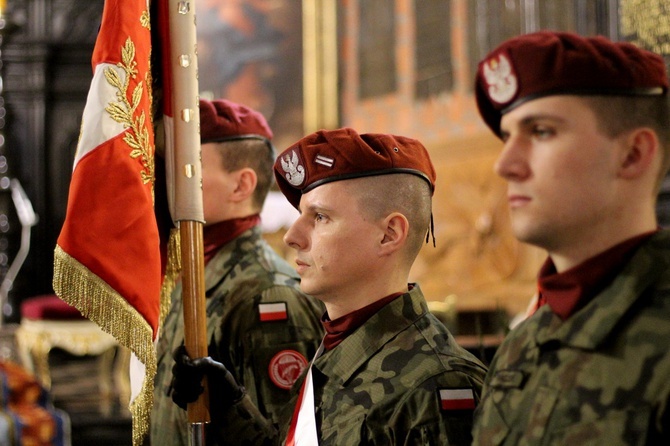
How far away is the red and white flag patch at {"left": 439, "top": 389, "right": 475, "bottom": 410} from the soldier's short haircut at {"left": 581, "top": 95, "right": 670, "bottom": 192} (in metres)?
0.56

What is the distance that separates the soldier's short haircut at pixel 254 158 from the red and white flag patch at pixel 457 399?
103 cm

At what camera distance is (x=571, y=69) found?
3.46 ft

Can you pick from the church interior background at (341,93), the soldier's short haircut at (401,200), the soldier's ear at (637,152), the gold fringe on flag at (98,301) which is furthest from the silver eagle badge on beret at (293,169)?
the church interior background at (341,93)

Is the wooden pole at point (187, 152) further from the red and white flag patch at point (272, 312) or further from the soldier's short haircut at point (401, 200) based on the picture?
the soldier's short haircut at point (401, 200)

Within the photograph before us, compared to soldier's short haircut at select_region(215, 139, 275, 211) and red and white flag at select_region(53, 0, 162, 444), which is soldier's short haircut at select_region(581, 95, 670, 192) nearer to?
red and white flag at select_region(53, 0, 162, 444)

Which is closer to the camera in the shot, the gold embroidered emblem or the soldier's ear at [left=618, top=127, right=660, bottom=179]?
the soldier's ear at [left=618, top=127, right=660, bottom=179]

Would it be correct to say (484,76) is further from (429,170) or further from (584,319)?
(429,170)

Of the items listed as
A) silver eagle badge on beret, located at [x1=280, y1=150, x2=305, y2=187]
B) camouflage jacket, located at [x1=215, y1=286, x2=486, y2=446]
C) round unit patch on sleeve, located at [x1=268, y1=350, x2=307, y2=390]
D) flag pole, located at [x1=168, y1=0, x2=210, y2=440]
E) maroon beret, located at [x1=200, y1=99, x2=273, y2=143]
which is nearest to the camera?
camouflage jacket, located at [x1=215, y1=286, x2=486, y2=446]

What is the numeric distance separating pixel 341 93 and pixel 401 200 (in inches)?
254

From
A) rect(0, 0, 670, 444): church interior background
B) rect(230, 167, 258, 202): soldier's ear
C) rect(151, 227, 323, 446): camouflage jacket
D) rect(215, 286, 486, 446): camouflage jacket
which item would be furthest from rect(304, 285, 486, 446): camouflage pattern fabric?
rect(0, 0, 670, 444): church interior background

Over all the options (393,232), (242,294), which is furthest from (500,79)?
(242,294)

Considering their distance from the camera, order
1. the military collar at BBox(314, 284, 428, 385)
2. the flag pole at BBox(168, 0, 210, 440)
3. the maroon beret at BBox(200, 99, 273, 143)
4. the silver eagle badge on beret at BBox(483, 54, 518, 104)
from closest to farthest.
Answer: the silver eagle badge on beret at BBox(483, 54, 518, 104) < the military collar at BBox(314, 284, 428, 385) < the flag pole at BBox(168, 0, 210, 440) < the maroon beret at BBox(200, 99, 273, 143)

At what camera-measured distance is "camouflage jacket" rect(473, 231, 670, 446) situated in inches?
38.0

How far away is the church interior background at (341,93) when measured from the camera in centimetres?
593
